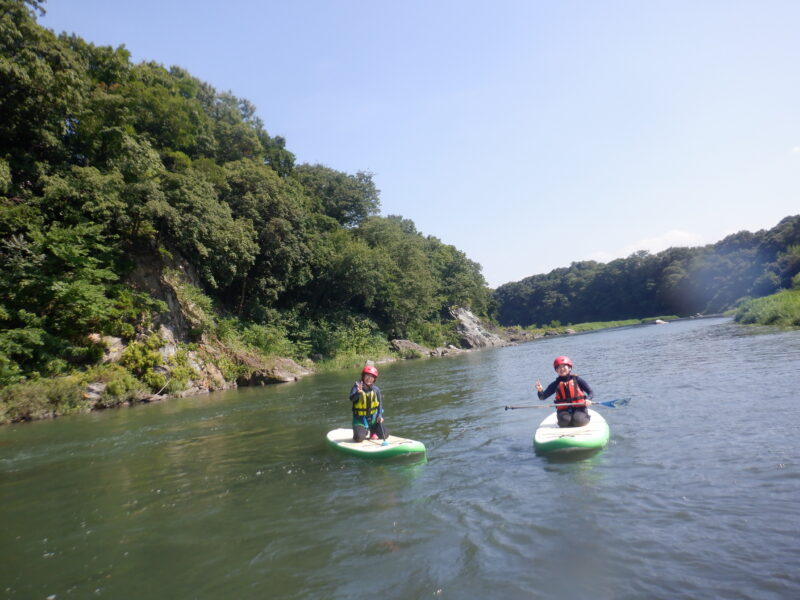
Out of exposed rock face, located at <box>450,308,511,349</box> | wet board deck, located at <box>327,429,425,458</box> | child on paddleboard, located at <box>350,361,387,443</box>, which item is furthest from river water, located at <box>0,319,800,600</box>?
exposed rock face, located at <box>450,308,511,349</box>

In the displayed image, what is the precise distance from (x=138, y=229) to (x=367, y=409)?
1599 centimetres

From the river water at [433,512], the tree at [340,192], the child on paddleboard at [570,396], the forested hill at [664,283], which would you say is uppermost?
A: the tree at [340,192]

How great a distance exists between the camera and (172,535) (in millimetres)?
4730

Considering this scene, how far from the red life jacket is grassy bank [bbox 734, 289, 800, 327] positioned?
19448 mm

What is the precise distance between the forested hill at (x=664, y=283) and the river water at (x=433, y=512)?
3545 cm

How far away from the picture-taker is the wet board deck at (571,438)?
21.1 ft

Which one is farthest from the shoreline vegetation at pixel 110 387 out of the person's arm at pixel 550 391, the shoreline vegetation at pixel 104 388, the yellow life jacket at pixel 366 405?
the person's arm at pixel 550 391

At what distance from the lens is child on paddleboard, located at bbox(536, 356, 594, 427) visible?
291 inches

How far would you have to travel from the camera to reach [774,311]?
24.6 meters

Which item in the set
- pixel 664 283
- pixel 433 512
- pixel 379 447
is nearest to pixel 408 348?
pixel 379 447

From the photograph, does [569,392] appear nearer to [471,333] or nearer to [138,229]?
[138,229]

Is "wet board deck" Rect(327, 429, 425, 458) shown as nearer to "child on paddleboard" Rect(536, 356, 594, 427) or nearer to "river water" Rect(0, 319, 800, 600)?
"river water" Rect(0, 319, 800, 600)

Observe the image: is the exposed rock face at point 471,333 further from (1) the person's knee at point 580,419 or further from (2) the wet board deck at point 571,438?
(2) the wet board deck at point 571,438

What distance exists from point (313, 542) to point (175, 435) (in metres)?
6.97
